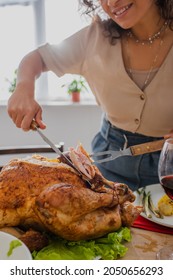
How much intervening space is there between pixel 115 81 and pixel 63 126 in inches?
56.8

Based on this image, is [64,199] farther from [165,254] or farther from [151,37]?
[151,37]

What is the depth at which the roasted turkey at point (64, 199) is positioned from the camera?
0.76m

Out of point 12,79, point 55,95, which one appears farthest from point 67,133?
point 12,79

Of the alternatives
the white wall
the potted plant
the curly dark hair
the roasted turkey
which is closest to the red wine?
the roasted turkey

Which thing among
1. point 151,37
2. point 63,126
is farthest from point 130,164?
point 63,126

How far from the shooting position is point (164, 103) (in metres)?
1.22

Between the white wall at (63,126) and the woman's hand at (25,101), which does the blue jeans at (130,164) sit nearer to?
the woman's hand at (25,101)

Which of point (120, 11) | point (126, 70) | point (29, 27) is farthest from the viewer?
point (29, 27)

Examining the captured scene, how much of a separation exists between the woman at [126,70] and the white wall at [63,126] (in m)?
1.24

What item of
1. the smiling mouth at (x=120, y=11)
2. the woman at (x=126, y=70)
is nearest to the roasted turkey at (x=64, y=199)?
the woman at (x=126, y=70)

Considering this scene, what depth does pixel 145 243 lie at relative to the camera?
2.68ft

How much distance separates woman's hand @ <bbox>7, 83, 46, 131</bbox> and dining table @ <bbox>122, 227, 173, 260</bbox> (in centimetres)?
35
